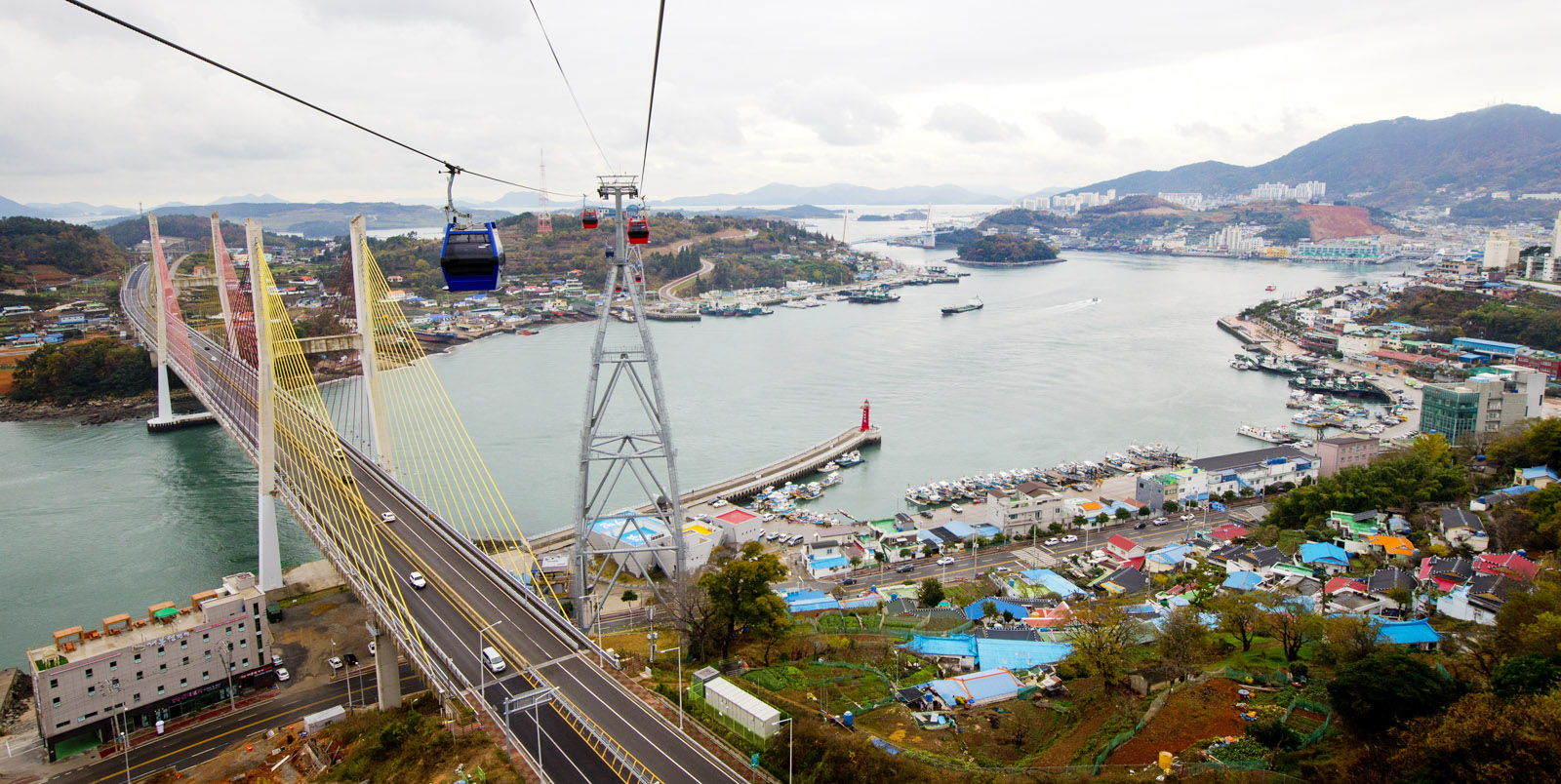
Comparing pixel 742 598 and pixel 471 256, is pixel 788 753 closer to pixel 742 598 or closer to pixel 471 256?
pixel 742 598

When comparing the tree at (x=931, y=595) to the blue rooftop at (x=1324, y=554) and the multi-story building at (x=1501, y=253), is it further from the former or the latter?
the multi-story building at (x=1501, y=253)

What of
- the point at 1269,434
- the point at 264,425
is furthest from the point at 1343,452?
the point at 264,425

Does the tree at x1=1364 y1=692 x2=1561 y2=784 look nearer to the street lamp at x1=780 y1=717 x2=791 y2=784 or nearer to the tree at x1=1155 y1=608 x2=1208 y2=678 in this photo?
the tree at x1=1155 y1=608 x2=1208 y2=678

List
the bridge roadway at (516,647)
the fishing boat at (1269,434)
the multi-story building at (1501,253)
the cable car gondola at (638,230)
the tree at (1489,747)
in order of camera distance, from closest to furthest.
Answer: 1. the tree at (1489,747)
2. the bridge roadway at (516,647)
3. the cable car gondola at (638,230)
4. the fishing boat at (1269,434)
5. the multi-story building at (1501,253)

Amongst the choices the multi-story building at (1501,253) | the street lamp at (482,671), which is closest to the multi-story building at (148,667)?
the street lamp at (482,671)

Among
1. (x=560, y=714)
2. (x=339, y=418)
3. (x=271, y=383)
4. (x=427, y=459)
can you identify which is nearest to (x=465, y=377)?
(x=339, y=418)

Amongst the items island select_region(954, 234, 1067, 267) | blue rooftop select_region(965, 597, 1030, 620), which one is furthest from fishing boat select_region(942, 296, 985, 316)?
blue rooftop select_region(965, 597, 1030, 620)

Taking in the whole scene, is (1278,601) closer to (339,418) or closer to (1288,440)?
(1288,440)
